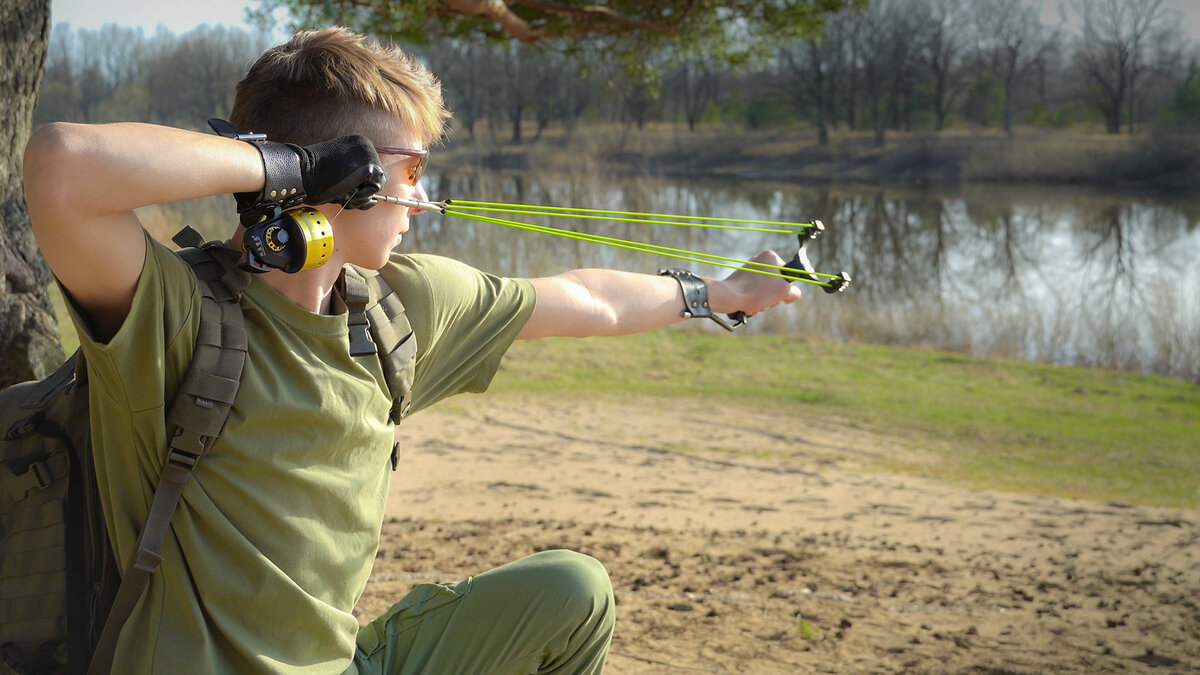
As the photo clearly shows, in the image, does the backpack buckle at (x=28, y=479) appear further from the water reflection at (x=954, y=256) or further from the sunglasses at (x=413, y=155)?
the water reflection at (x=954, y=256)

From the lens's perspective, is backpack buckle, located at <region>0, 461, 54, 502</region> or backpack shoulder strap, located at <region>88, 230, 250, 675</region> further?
backpack buckle, located at <region>0, 461, 54, 502</region>

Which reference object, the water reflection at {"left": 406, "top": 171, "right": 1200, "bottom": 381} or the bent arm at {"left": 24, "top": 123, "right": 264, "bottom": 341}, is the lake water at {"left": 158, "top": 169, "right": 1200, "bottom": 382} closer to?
the water reflection at {"left": 406, "top": 171, "right": 1200, "bottom": 381}

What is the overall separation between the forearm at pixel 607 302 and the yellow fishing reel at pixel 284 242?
712mm

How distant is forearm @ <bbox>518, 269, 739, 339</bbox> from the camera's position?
2184mm

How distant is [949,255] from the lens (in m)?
19.2

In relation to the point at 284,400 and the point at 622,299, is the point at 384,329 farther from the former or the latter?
the point at 622,299

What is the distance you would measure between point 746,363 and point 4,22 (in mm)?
7517

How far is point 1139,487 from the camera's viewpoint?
6.29 m

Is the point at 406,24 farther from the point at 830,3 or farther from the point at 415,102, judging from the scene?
the point at 415,102

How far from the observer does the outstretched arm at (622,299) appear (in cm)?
219

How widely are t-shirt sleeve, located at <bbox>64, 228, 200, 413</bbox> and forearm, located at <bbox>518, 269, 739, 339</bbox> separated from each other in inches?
33.2

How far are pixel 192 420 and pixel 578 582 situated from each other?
2.33 ft

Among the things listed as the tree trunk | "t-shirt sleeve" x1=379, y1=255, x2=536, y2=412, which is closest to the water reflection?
the tree trunk

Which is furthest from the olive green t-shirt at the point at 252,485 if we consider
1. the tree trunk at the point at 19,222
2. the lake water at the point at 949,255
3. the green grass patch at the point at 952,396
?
the lake water at the point at 949,255
